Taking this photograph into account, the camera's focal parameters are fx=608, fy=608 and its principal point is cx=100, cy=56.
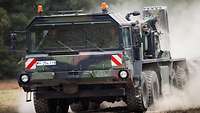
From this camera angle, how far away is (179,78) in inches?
802

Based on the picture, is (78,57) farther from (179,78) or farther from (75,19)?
(179,78)

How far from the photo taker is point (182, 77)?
20.6 m

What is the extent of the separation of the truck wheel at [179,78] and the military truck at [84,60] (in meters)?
4.62

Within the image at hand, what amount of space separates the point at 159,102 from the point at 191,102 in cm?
91

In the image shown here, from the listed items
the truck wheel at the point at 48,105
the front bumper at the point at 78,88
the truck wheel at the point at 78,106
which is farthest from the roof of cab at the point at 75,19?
the truck wheel at the point at 78,106

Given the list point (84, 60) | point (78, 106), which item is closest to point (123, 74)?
point (84, 60)

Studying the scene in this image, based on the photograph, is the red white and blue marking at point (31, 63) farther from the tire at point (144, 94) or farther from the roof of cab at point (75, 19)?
the tire at point (144, 94)

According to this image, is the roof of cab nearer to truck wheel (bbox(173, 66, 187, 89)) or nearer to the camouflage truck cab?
the camouflage truck cab

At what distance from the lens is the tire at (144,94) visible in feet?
49.0

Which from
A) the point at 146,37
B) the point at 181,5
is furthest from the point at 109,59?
the point at 181,5

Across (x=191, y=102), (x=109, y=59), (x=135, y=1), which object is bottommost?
(x=191, y=102)

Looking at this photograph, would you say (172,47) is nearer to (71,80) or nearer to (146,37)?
(146,37)

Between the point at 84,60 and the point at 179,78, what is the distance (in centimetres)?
670

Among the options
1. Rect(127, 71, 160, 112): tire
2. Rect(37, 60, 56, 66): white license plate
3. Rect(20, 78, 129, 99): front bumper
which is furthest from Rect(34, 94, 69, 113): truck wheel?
A: Rect(127, 71, 160, 112): tire
